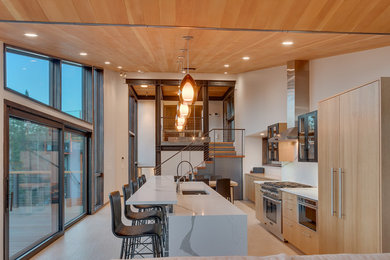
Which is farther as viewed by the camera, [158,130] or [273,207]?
[158,130]

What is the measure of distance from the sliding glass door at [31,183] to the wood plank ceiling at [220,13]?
5.76ft

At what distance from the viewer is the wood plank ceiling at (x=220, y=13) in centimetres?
304

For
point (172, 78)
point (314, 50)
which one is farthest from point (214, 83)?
point (314, 50)

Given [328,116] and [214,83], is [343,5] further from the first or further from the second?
[214,83]

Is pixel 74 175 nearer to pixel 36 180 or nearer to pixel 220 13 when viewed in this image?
pixel 36 180

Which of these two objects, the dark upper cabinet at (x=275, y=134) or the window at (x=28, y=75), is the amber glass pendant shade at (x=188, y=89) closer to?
the window at (x=28, y=75)

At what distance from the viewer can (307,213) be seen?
4535mm

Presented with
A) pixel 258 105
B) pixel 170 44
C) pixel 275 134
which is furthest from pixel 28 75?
pixel 258 105

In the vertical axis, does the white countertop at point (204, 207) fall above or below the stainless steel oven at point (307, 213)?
above

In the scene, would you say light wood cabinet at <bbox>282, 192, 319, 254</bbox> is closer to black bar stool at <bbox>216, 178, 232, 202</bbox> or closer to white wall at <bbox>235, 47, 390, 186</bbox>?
white wall at <bbox>235, 47, 390, 186</bbox>

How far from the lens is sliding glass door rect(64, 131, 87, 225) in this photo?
20.9ft

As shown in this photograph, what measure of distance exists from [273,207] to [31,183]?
13.3 ft

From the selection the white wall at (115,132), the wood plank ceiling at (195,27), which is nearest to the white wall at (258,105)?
the wood plank ceiling at (195,27)

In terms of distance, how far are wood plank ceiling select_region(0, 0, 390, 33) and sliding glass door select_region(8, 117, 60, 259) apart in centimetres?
176
